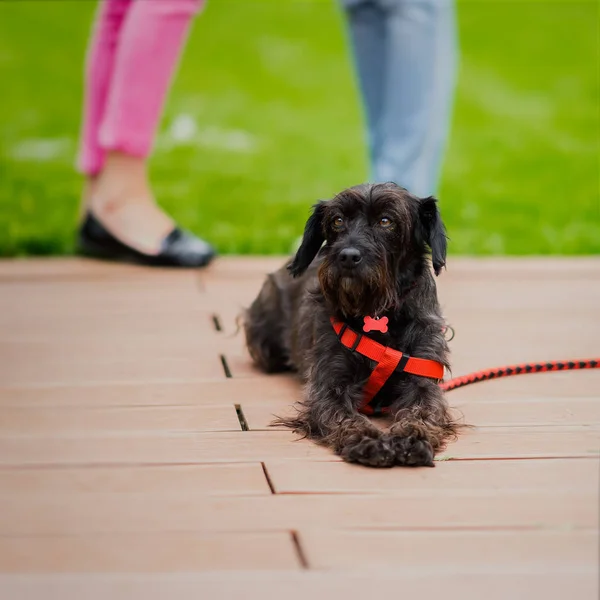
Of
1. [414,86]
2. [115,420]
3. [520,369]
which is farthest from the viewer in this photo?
[414,86]

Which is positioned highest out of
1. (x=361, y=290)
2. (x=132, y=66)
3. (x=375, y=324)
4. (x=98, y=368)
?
(x=132, y=66)

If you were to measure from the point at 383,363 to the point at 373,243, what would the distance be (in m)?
0.41

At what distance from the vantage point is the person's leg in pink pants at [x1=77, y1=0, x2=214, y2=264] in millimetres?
6238

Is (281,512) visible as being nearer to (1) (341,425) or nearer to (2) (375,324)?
(1) (341,425)

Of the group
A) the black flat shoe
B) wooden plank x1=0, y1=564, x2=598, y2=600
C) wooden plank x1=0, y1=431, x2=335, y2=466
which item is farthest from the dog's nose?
the black flat shoe

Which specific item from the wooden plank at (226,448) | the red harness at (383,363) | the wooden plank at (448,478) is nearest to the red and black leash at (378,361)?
the red harness at (383,363)

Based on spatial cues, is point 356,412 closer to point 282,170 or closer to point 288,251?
point 288,251

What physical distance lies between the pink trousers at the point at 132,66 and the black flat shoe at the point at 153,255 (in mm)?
370

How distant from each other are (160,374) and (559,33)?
38.3 feet

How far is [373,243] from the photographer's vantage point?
3564 mm

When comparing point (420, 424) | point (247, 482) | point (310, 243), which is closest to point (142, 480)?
point (247, 482)

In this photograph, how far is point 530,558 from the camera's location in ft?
7.96

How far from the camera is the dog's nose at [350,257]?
11.5ft

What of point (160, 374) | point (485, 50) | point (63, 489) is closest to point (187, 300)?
point (160, 374)
